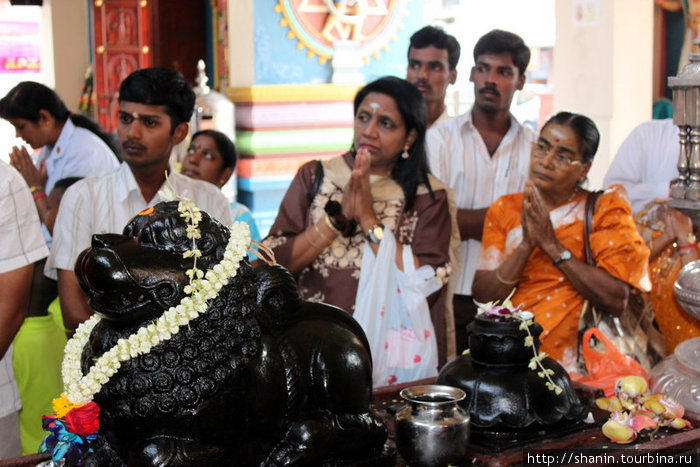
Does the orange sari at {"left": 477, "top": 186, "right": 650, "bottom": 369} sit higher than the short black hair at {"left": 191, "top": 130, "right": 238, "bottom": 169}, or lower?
lower

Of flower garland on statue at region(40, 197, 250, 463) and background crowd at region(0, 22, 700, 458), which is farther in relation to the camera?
background crowd at region(0, 22, 700, 458)

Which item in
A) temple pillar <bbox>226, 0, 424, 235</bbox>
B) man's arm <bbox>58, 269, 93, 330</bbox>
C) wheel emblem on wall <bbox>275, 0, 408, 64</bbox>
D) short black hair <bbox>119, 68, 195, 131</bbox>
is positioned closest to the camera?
man's arm <bbox>58, 269, 93, 330</bbox>

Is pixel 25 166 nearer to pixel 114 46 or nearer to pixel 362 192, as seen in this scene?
pixel 362 192

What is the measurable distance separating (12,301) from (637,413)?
160 centimetres

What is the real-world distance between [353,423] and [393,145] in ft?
4.68

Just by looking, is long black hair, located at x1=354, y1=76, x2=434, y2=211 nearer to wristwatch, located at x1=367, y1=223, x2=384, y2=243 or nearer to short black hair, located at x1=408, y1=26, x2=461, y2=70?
wristwatch, located at x1=367, y1=223, x2=384, y2=243

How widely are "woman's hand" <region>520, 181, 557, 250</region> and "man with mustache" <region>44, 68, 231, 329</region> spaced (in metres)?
0.96

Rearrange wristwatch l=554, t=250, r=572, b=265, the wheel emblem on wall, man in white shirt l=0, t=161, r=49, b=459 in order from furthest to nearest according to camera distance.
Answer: the wheel emblem on wall
wristwatch l=554, t=250, r=572, b=265
man in white shirt l=0, t=161, r=49, b=459

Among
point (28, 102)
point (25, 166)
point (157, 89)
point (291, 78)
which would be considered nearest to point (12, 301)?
point (157, 89)

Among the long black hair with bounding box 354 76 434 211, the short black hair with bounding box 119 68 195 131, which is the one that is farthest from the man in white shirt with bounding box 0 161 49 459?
the long black hair with bounding box 354 76 434 211

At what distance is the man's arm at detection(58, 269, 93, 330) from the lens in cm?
254

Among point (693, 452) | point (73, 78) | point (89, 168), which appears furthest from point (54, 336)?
point (73, 78)

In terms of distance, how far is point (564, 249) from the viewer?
2.82 metres

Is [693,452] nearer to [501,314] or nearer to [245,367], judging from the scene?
[501,314]
